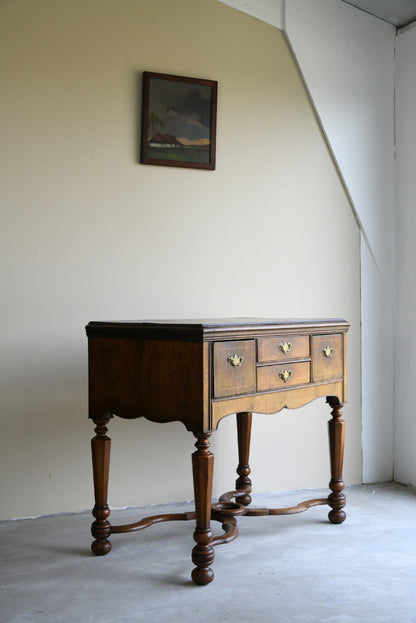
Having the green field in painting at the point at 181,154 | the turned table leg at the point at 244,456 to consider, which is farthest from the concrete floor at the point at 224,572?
the green field in painting at the point at 181,154

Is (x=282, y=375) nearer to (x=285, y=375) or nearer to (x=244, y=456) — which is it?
(x=285, y=375)

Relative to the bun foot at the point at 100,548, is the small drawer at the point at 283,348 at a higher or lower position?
higher

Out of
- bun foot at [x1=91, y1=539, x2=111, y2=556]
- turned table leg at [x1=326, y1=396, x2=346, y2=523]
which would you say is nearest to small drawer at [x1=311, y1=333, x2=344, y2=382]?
turned table leg at [x1=326, y1=396, x2=346, y2=523]

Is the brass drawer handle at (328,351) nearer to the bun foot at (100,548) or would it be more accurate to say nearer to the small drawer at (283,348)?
the small drawer at (283,348)

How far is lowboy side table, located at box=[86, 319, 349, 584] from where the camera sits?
2408 mm

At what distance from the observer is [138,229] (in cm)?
346

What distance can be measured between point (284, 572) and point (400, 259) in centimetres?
217

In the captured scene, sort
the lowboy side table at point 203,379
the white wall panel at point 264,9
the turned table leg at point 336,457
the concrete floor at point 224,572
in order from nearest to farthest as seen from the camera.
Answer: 1. the concrete floor at point 224,572
2. the lowboy side table at point 203,379
3. the turned table leg at point 336,457
4. the white wall panel at point 264,9

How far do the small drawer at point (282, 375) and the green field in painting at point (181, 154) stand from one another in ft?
4.41

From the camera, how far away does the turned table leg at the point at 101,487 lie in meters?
2.75

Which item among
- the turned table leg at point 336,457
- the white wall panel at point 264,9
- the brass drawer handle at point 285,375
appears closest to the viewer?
the brass drawer handle at point 285,375

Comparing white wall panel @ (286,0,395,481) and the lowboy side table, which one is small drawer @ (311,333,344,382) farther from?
white wall panel @ (286,0,395,481)

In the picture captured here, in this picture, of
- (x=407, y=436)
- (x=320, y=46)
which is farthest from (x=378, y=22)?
(x=407, y=436)

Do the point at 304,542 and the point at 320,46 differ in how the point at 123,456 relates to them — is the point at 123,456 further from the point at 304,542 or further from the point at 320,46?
the point at 320,46
